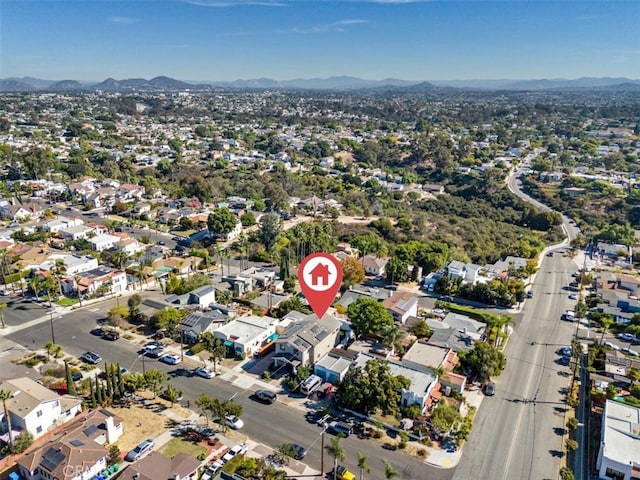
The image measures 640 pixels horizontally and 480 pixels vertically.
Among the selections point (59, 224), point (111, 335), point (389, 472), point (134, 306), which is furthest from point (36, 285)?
point (389, 472)

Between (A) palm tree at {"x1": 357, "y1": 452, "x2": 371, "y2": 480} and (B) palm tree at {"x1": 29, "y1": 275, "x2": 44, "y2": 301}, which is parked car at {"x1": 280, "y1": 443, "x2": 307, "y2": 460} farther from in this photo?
(B) palm tree at {"x1": 29, "y1": 275, "x2": 44, "y2": 301}

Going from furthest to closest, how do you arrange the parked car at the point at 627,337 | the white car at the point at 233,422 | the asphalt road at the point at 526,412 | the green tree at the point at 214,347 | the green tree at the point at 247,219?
1. the green tree at the point at 247,219
2. the parked car at the point at 627,337
3. the green tree at the point at 214,347
4. the white car at the point at 233,422
5. the asphalt road at the point at 526,412

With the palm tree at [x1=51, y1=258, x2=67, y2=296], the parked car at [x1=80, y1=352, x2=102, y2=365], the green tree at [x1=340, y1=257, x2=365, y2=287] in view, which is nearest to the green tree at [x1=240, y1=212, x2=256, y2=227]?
the green tree at [x1=340, y1=257, x2=365, y2=287]

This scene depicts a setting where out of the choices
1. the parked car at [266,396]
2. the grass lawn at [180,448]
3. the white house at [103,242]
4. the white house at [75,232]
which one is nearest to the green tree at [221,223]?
the white house at [103,242]

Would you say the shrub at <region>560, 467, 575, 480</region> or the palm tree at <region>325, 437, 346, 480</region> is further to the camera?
the palm tree at <region>325, 437, 346, 480</region>

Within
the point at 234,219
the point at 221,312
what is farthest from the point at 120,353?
the point at 234,219

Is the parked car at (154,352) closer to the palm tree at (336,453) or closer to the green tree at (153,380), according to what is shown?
the green tree at (153,380)
